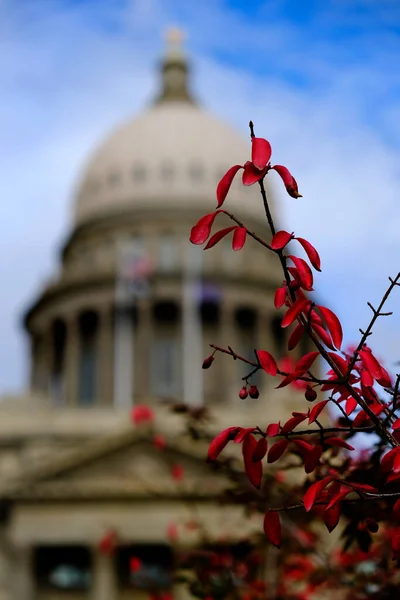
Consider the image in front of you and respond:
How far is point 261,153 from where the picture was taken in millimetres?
5180

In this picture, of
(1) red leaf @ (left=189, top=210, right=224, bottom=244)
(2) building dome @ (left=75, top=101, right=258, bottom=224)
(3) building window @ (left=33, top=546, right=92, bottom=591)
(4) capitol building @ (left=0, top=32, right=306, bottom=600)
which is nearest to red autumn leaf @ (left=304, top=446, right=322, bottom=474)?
(1) red leaf @ (left=189, top=210, right=224, bottom=244)

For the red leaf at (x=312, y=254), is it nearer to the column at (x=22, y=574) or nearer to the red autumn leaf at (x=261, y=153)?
the red autumn leaf at (x=261, y=153)

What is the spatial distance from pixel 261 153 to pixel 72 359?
213 ft

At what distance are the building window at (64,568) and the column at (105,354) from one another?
51.6ft

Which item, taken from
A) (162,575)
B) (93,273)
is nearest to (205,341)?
(93,273)

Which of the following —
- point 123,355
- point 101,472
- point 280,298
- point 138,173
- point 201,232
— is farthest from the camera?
point 138,173

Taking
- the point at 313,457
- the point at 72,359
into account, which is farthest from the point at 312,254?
the point at 72,359

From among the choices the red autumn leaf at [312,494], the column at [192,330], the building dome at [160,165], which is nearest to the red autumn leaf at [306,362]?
the red autumn leaf at [312,494]

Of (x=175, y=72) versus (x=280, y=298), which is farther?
(x=175, y=72)

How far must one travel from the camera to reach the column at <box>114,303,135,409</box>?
67438 mm

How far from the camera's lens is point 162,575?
1670 inches

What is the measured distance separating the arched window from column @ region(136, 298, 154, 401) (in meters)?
2.84

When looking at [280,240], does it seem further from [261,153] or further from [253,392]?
[253,392]

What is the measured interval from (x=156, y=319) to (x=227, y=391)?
22.9 feet
